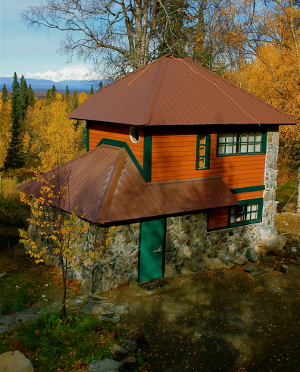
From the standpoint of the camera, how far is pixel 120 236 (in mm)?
11867

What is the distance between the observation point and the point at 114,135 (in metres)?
14.2

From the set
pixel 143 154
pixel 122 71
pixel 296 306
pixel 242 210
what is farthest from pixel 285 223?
pixel 122 71

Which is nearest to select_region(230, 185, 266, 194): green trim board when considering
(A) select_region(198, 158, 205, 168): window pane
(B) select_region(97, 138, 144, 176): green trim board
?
(A) select_region(198, 158, 205, 168): window pane

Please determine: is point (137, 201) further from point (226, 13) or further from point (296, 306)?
point (226, 13)

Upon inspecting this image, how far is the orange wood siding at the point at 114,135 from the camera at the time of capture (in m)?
12.7

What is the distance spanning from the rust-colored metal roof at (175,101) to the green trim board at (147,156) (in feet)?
1.82

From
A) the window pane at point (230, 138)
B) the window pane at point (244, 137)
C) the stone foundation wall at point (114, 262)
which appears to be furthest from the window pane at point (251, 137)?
the stone foundation wall at point (114, 262)

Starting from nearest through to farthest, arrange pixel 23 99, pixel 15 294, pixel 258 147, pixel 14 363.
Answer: pixel 14 363
pixel 15 294
pixel 258 147
pixel 23 99

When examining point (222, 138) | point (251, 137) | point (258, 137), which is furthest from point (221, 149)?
point (258, 137)

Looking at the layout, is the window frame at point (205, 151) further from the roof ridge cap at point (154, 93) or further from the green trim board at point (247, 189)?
the roof ridge cap at point (154, 93)

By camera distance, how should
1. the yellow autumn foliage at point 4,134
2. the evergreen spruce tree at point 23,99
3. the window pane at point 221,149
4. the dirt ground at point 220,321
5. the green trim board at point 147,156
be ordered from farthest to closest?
the evergreen spruce tree at point 23,99 → the yellow autumn foliage at point 4,134 → the window pane at point 221,149 → the green trim board at point 147,156 → the dirt ground at point 220,321

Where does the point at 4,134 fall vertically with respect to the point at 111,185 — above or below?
above

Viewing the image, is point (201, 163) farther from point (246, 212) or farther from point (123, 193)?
point (123, 193)

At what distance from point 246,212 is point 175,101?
5386mm
